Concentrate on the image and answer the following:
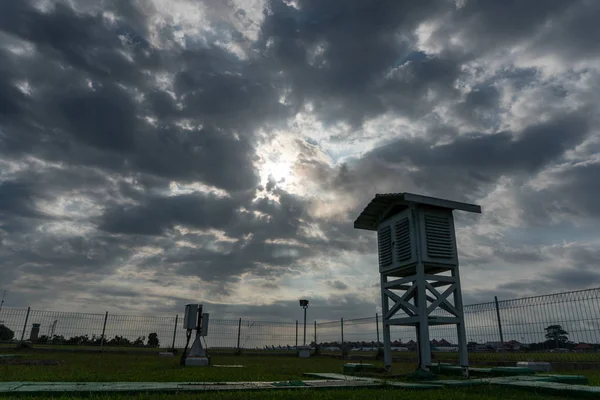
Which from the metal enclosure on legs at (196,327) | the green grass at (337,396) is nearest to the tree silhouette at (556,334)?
the green grass at (337,396)

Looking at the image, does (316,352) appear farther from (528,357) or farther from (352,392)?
(352,392)

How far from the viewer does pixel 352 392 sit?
6.15m

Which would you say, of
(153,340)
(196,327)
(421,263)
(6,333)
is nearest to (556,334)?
(421,263)

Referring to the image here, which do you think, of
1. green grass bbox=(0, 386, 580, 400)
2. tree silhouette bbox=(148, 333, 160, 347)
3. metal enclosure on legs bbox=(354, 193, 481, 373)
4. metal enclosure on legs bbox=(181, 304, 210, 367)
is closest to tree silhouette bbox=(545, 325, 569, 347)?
metal enclosure on legs bbox=(354, 193, 481, 373)

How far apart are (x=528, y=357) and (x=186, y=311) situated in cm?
1305

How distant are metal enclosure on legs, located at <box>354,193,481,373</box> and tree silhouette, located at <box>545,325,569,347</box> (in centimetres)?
297

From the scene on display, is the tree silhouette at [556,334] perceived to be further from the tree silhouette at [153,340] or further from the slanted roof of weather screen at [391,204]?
the tree silhouette at [153,340]

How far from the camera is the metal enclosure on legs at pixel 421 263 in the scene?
1180 cm

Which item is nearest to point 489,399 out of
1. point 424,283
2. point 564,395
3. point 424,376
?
point 564,395

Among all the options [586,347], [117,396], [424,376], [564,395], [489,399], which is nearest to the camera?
[117,396]

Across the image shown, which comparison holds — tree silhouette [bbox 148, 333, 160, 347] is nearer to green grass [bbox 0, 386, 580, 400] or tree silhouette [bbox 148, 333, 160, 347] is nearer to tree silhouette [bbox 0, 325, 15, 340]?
tree silhouette [bbox 0, 325, 15, 340]

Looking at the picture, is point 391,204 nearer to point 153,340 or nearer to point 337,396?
point 337,396

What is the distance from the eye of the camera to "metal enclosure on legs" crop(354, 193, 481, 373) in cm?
1180

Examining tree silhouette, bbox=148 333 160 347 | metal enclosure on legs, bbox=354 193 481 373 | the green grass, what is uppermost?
metal enclosure on legs, bbox=354 193 481 373
